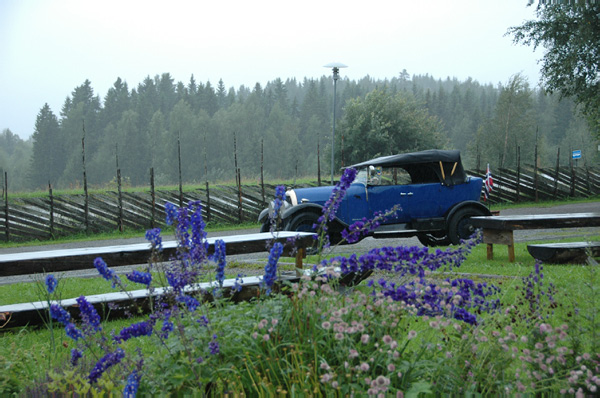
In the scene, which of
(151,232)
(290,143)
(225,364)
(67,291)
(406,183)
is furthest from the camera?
(290,143)

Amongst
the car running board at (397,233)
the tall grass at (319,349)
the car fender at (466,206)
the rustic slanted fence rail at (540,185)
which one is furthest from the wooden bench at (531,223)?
the rustic slanted fence rail at (540,185)

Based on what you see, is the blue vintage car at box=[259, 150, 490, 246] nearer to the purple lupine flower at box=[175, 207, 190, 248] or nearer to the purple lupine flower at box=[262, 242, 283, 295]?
the purple lupine flower at box=[175, 207, 190, 248]

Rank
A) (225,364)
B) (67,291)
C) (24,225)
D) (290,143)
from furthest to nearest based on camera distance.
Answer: (290,143) < (24,225) < (67,291) < (225,364)

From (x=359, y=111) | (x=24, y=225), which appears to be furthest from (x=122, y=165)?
(x=24, y=225)

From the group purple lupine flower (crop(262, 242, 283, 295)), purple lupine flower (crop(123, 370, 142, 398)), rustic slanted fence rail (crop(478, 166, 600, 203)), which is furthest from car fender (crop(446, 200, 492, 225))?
rustic slanted fence rail (crop(478, 166, 600, 203))

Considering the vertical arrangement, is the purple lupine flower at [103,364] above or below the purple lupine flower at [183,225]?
below

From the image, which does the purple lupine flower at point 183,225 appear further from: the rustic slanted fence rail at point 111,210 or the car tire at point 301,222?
the rustic slanted fence rail at point 111,210

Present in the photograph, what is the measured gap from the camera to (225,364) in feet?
8.14

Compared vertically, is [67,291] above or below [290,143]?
below

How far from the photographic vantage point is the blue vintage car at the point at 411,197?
10.9 metres

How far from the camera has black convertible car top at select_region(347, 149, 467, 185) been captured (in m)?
11.2

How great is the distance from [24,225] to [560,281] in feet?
52.5

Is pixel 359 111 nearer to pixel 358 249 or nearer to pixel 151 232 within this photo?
pixel 358 249

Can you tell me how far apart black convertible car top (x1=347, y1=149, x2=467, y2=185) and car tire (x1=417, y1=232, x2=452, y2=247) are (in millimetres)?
1114
